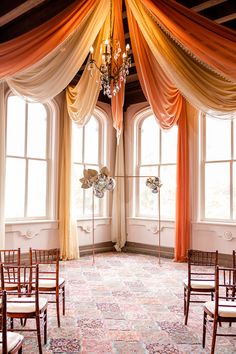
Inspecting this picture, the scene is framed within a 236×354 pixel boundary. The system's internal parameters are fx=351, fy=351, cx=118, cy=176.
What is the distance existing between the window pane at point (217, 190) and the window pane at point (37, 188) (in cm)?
353

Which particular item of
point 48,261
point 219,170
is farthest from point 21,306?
point 219,170

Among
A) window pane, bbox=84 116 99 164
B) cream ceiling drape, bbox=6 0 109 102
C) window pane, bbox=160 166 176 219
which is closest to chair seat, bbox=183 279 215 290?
cream ceiling drape, bbox=6 0 109 102

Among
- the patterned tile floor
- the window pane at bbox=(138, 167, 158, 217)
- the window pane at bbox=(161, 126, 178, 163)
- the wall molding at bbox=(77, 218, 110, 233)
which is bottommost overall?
the patterned tile floor

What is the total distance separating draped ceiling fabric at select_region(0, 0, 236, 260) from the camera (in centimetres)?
325

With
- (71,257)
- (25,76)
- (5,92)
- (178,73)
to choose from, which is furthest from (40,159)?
(178,73)

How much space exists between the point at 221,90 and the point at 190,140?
12.6 feet

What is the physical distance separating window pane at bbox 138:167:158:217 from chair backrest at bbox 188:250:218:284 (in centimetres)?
218

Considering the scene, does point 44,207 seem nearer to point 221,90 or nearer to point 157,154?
point 157,154

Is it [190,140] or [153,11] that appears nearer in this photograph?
[153,11]

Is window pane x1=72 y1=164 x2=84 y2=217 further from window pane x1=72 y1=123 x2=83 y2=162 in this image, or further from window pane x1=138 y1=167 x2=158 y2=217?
window pane x1=138 y1=167 x2=158 y2=217

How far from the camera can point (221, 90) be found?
3.87m

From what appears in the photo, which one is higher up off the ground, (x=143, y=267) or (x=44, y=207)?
(x=44, y=207)

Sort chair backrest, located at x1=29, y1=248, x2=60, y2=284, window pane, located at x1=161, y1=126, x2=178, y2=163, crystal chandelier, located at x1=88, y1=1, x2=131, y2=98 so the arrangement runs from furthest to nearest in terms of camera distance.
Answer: window pane, located at x1=161, y1=126, x2=178, y2=163, crystal chandelier, located at x1=88, y1=1, x2=131, y2=98, chair backrest, located at x1=29, y1=248, x2=60, y2=284

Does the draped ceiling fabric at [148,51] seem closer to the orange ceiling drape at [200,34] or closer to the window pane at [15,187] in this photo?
the orange ceiling drape at [200,34]
